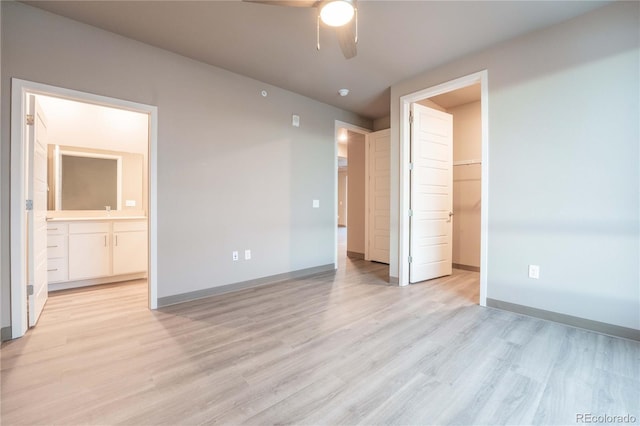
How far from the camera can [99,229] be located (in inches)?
145

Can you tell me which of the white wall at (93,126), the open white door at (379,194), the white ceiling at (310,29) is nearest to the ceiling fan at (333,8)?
the white ceiling at (310,29)

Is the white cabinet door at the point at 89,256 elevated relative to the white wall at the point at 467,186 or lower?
lower

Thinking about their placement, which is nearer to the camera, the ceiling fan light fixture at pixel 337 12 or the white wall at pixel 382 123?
the ceiling fan light fixture at pixel 337 12

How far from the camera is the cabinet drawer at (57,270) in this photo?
334cm

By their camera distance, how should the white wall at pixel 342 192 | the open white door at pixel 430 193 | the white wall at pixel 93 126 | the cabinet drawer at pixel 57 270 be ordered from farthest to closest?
the white wall at pixel 342 192 → the white wall at pixel 93 126 → the open white door at pixel 430 193 → the cabinet drawer at pixel 57 270

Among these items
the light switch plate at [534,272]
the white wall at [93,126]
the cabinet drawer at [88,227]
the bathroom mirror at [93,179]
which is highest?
the white wall at [93,126]

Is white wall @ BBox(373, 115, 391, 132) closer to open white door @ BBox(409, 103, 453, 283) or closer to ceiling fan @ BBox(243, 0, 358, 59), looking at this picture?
open white door @ BBox(409, 103, 453, 283)

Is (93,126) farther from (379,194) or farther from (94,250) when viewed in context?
(379,194)

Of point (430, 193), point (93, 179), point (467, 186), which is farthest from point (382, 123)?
point (93, 179)

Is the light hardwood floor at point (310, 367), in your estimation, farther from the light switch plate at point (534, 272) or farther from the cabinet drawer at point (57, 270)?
the cabinet drawer at point (57, 270)

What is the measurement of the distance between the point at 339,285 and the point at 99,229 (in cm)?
332

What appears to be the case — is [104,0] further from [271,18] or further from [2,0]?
[271,18]

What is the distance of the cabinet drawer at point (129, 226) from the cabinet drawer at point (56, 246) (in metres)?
0.54

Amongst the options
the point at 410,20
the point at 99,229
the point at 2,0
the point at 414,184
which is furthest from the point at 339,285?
the point at 2,0
